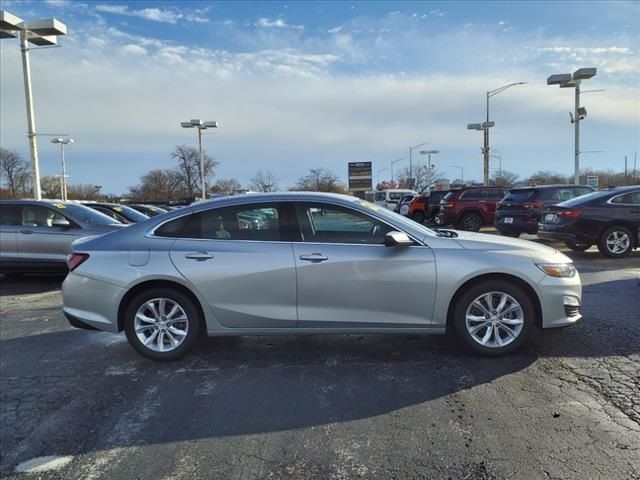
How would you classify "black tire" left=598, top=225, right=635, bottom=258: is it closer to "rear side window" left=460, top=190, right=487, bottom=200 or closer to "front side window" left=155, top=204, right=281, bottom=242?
"front side window" left=155, top=204, right=281, bottom=242

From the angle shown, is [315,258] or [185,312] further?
[185,312]

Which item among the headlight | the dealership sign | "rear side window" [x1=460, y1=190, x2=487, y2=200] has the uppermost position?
the dealership sign

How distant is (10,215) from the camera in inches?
374

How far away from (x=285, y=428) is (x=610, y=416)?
2.23 m

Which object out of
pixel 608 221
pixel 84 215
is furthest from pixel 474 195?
pixel 84 215

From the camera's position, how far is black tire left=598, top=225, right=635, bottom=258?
34.3ft

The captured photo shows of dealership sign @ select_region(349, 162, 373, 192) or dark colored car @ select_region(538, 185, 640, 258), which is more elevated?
dealership sign @ select_region(349, 162, 373, 192)

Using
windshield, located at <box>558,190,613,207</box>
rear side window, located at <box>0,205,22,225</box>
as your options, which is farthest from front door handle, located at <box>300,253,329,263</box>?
windshield, located at <box>558,190,613,207</box>

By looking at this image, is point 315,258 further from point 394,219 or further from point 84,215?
Answer: point 84,215

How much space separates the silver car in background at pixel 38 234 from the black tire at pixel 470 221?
13.7 metres

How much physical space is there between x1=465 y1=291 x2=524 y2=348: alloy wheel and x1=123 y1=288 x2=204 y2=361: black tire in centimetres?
253

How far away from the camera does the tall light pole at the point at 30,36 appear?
53.5 feet

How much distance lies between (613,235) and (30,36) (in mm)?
18814

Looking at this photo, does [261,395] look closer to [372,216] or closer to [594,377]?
[372,216]
